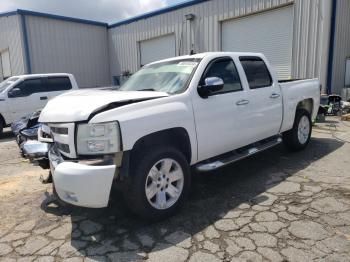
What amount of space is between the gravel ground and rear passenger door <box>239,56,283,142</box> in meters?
0.71

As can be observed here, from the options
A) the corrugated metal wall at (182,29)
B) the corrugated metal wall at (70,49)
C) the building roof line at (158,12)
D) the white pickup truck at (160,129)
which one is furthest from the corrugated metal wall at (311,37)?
the corrugated metal wall at (70,49)

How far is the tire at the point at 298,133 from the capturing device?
6234mm

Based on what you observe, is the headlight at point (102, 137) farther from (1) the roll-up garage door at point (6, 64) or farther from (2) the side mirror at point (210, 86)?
(1) the roll-up garage door at point (6, 64)

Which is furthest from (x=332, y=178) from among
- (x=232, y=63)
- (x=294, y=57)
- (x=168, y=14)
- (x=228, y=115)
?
(x=168, y=14)

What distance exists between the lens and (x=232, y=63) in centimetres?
491

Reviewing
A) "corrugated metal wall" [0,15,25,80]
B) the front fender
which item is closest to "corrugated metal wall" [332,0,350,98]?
the front fender

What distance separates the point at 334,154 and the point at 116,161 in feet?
15.3

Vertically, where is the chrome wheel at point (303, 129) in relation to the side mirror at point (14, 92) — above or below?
below

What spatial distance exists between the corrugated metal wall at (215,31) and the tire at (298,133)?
5.35 metres

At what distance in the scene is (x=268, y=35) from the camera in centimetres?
1241

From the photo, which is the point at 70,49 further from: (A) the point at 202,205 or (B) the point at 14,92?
(A) the point at 202,205

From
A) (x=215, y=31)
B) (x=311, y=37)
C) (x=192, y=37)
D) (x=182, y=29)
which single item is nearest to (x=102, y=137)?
(x=311, y=37)

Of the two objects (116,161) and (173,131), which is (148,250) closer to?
(116,161)

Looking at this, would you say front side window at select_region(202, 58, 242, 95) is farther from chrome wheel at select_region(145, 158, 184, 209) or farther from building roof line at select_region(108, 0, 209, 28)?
building roof line at select_region(108, 0, 209, 28)
